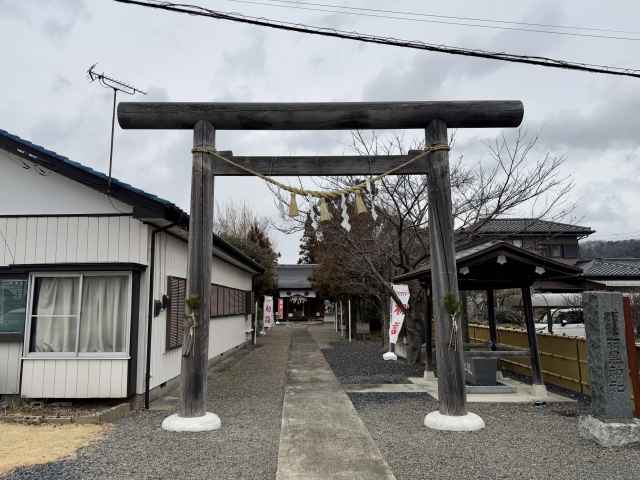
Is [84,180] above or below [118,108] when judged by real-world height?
below

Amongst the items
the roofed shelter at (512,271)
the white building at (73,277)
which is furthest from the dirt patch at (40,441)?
the roofed shelter at (512,271)

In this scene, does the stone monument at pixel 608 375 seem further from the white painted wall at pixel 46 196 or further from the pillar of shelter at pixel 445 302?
the white painted wall at pixel 46 196

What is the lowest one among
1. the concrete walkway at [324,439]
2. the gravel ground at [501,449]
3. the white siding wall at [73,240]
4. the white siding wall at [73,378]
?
the gravel ground at [501,449]

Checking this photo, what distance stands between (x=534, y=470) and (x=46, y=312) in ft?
23.2

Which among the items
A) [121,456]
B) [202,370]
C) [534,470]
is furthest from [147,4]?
[534,470]

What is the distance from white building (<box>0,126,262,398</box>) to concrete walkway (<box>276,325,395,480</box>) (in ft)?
8.58

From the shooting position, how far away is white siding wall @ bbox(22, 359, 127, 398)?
6703mm

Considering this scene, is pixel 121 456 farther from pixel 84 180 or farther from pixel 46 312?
pixel 84 180

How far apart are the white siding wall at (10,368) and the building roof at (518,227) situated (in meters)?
10.1

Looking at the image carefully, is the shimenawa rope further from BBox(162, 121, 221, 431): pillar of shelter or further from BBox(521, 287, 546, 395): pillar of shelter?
BBox(521, 287, 546, 395): pillar of shelter

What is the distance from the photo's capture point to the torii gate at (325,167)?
5.81 m

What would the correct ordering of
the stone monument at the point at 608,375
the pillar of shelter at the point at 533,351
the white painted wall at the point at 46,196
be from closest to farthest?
the stone monument at the point at 608,375 → the white painted wall at the point at 46,196 → the pillar of shelter at the point at 533,351

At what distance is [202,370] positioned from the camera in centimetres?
582

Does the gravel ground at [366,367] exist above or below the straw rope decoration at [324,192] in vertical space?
below
